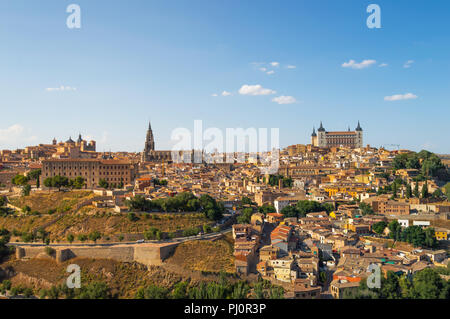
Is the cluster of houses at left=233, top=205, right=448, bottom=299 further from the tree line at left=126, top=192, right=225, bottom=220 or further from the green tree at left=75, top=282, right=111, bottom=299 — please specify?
the green tree at left=75, top=282, right=111, bottom=299

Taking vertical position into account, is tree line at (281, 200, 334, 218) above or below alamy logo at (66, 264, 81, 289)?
above

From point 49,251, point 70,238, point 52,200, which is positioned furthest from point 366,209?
point 52,200

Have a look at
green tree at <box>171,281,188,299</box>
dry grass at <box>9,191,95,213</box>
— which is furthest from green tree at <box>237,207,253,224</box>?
dry grass at <box>9,191,95,213</box>

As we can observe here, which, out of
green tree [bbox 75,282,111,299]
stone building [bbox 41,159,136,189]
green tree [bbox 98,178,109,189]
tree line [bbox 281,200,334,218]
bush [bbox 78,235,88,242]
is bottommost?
green tree [bbox 75,282,111,299]

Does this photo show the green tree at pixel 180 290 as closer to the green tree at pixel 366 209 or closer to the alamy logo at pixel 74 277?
the alamy logo at pixel 74 277

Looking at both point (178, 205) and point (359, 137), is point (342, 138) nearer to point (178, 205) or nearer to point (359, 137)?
point (359, 137)
